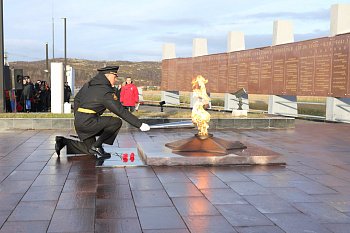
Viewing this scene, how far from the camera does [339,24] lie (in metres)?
14.8

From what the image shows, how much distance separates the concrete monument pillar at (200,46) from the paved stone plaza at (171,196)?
57.1 ft

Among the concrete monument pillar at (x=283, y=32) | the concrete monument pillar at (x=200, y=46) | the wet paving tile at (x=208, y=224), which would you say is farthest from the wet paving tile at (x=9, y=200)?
the concrete monument pillar at (x=200, y=46)

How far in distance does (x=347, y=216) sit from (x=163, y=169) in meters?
2.97

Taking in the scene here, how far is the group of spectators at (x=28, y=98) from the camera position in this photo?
1730 cm

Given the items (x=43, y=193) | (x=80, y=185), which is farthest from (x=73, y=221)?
(x=80, y=185)

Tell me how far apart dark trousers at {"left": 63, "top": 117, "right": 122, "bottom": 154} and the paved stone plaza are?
8.4 inches

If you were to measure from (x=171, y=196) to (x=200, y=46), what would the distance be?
20.8 meters

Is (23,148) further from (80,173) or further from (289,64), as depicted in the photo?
(289,64)

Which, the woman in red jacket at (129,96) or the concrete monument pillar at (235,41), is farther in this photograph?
the concrete monument pillar at (235,41)

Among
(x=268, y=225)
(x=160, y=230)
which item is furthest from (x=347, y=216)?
(x=160, y=230)

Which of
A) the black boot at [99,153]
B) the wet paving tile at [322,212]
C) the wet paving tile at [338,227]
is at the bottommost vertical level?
the wet paving tile at [338,227]

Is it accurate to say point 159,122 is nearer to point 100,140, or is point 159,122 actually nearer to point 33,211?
point 100,140

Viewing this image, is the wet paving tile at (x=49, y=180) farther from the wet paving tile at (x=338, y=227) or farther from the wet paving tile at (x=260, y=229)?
the wet paving tile at (x=338, y=227)

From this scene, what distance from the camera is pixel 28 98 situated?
17.9m
